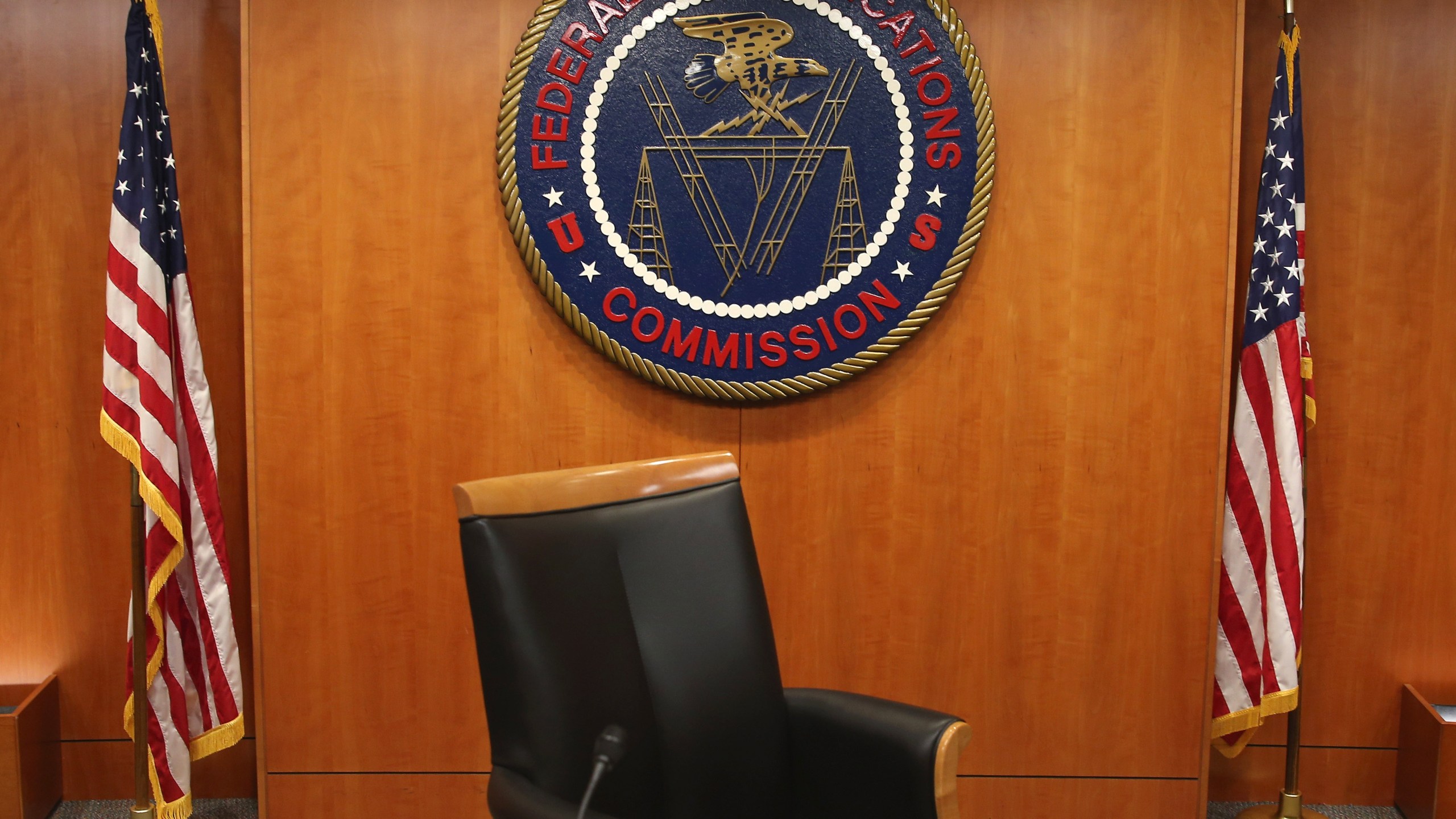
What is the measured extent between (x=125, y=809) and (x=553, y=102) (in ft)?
6.75

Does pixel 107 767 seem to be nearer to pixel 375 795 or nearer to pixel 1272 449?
pixel 375 795

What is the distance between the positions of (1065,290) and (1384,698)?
146cm

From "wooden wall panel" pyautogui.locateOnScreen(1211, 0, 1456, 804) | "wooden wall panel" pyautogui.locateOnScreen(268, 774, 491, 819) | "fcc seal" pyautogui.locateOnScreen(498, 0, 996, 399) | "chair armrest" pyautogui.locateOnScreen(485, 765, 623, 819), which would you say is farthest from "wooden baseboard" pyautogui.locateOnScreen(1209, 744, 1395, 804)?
"chair armrest" pyautogui.locateOnScreen(485, 765, 623, 819)

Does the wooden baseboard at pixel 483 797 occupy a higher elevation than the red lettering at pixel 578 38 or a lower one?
lower

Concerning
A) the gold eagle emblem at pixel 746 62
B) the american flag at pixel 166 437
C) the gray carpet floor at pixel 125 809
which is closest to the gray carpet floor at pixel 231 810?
the gray carpet floor at pixel 125 809

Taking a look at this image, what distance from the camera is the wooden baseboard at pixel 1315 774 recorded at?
2.62 meters

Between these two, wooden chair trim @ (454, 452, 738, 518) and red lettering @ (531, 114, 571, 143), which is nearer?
wooden chair trim @ (454, 452, 738, 518)

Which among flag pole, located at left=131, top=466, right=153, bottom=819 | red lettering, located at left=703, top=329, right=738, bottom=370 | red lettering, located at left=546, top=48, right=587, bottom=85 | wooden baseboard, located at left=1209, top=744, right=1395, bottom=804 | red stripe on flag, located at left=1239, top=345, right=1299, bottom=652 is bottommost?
wooden baseboard, located at left=1209, top=744, right=1395, bottom=804

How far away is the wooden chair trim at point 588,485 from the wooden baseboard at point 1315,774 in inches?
72.4

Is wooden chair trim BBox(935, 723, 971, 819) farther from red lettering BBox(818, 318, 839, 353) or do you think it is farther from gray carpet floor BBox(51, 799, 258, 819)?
gray carpet floor BBox(51, 799, 258, 819)

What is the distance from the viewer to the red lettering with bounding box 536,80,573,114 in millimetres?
2160

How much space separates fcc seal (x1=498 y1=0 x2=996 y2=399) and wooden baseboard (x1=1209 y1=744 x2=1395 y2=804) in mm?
1531

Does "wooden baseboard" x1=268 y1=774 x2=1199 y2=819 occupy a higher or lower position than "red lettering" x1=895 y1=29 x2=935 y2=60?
lower

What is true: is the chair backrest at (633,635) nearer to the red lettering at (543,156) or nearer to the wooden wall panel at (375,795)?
the red lettering at (543,156)
